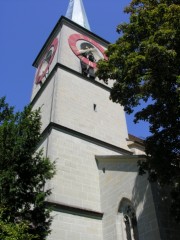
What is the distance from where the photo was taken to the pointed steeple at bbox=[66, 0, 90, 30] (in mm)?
33688

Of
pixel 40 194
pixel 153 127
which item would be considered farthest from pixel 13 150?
pixel 153 127

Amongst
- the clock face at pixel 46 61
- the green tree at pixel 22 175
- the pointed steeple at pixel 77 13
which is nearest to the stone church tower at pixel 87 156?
the clock face at pixel 46 61

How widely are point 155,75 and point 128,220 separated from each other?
6.02 m

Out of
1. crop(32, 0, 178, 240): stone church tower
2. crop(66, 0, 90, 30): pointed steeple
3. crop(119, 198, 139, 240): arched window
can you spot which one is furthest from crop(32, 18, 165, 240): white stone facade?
crop(66, 0, 90, 30): pointed steeple

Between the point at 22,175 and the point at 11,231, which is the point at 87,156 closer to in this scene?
the point at 22,175

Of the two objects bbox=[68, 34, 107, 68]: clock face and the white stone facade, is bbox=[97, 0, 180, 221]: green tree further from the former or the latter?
bbox=[68, 34, 107, 68]: clock face

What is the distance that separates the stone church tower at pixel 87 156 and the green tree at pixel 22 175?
1773mm

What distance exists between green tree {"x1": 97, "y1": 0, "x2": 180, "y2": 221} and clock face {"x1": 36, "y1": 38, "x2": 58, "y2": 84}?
1315 cm

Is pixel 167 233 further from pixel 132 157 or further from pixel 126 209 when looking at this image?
pixel 132 157

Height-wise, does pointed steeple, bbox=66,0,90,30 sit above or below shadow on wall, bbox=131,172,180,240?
above

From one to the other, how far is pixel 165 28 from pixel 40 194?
20.8 ft

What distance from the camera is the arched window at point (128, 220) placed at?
12.1 metres

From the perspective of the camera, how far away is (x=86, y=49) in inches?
953

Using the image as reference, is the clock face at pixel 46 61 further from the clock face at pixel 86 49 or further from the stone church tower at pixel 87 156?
the clock face at pixel 86 49
